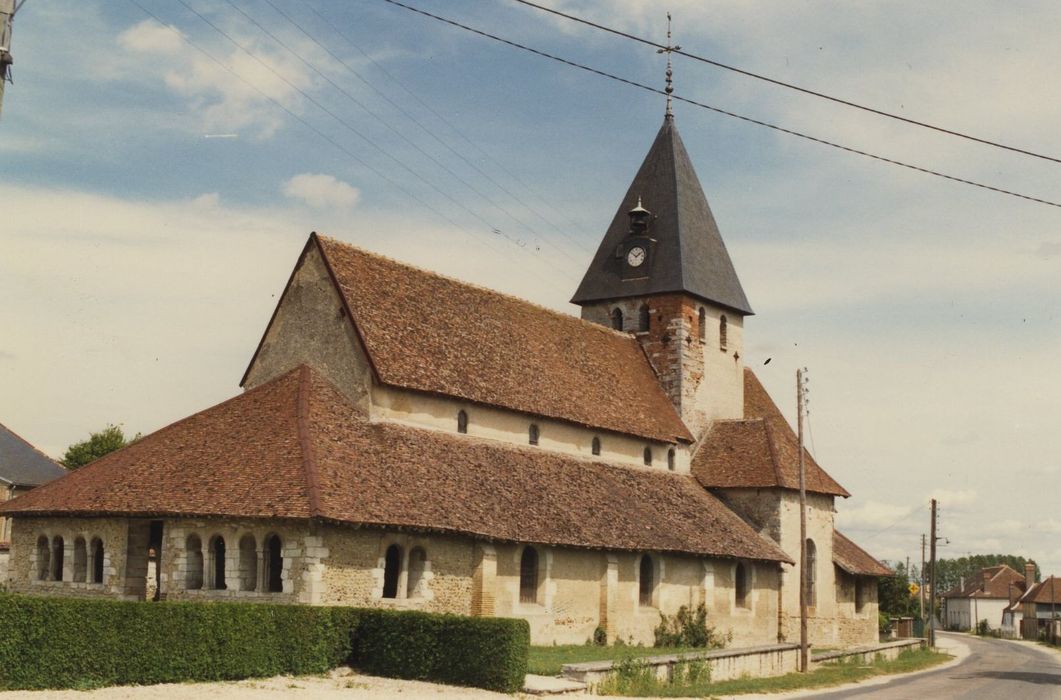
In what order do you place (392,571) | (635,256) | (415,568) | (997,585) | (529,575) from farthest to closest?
(997,585) < (635,256) < (529,575) < (415,568) < (392,571)

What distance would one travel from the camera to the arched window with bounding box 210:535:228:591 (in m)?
27.0

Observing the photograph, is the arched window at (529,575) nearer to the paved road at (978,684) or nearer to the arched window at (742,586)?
the paved road at (978,684)

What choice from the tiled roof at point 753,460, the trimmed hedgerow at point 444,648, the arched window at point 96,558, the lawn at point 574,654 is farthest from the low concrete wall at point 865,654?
the arched window at point 96,558

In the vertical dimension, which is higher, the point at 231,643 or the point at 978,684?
the point at 231,643

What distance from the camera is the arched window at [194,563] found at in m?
27.2

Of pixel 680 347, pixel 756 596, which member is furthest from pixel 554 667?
pixel 680 347

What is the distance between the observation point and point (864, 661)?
38.4 m

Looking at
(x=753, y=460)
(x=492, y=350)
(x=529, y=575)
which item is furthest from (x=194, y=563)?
(x=753, y=460)

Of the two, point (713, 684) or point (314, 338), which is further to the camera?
point (314, 338)

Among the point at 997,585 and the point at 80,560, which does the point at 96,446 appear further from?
the point at 997,585

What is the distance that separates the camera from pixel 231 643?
2088cm

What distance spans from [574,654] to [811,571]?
54.3 feet

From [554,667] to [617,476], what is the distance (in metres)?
12.8

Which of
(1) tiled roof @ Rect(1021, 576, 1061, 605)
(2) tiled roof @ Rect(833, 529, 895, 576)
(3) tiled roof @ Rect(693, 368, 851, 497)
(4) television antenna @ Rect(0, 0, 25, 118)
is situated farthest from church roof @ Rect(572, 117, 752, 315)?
(1) tiled roof @ Rect(1021, 576, 1061, 605)
